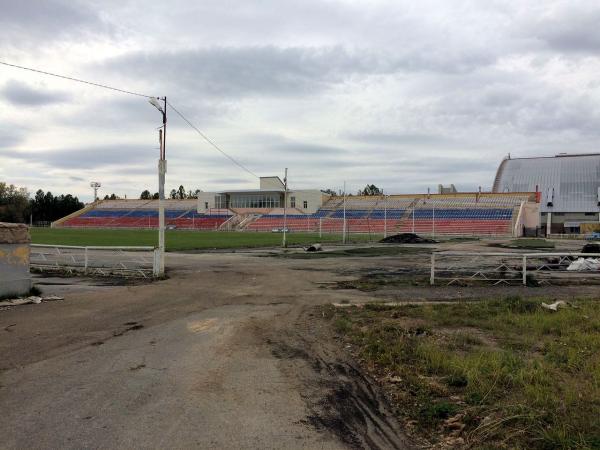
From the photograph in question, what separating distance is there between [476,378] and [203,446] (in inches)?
130

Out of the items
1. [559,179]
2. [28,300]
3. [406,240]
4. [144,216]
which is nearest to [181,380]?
[28,300]

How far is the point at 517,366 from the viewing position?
6074 mm

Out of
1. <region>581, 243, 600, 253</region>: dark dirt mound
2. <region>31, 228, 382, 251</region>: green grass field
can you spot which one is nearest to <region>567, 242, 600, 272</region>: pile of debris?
<region>581, 243, 600, 253</region>: dark dirt mound

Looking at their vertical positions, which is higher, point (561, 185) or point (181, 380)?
point (561, 185)

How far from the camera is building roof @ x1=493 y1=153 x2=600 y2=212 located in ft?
300

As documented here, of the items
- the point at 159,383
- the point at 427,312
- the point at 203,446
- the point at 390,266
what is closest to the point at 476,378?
the point at 203,446

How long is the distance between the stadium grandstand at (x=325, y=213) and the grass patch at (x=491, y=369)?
6540 cm

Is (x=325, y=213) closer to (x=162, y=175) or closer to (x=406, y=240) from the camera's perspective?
(x=406, y=240)

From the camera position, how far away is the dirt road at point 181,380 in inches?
174

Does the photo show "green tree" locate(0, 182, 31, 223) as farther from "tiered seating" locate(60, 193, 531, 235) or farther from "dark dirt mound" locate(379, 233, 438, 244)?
"dark dirt mound" locate(379, 233, 438, 244)

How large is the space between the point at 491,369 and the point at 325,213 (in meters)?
94.0

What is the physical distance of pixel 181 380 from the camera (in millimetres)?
5863

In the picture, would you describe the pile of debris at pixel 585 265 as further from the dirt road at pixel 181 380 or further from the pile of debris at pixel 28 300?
the pile of debris at pixel 28 300

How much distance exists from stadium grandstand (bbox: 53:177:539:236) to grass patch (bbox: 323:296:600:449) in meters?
65.4
